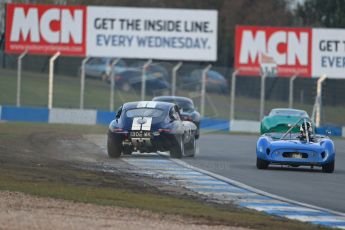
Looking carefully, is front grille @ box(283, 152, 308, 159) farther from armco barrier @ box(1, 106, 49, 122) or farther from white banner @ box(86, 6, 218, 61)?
white banner @ box(86, 6, 218, 61)

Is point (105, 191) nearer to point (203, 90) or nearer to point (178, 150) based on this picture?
point (178, 150)

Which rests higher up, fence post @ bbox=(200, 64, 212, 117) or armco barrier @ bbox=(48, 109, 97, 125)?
fence post @ bbox=(200, 64, 212, 117)

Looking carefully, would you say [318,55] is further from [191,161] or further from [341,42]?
[191,161]

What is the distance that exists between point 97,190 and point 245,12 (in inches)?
2543

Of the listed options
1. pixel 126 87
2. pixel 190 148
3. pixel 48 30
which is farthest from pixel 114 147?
pixel 48 30

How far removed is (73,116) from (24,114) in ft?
6.67

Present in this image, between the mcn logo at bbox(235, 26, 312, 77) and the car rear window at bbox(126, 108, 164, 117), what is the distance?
24.5m

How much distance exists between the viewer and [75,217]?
12.8 m

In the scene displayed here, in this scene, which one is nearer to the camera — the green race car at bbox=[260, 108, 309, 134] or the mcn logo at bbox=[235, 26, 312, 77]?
the green race car at bbox=[260, 108, 309, 134]

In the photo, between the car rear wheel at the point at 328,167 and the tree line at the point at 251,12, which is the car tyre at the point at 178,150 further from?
the tree line at the point at 251,12

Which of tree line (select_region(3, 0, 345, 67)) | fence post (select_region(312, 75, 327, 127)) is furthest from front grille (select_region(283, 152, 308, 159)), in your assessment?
tree line (select_region(3, 0, 345, 67))

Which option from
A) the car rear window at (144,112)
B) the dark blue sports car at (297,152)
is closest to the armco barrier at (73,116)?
the car rear window at (144,112)

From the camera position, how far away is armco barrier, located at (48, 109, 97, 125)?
151ft

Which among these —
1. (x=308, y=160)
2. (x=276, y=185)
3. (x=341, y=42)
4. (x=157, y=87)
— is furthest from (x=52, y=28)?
(x=276, y=185)
